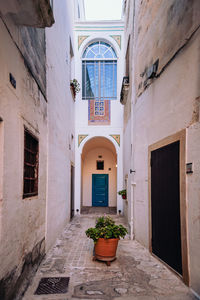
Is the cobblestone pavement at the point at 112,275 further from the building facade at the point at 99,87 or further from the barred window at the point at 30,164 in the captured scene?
the building facade at the point at 99,87

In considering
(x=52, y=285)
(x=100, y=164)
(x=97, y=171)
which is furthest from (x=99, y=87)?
(x=52, y=285)

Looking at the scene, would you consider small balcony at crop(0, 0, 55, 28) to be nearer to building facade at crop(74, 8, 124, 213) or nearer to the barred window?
the barred window

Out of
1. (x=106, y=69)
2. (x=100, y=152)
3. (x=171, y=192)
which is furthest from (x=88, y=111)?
(x=171, y=192)

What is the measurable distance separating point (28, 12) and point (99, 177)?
11022 mm

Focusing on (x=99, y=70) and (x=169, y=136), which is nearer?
(x=169, y=136)

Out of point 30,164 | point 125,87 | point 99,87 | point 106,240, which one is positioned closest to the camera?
point 30,164

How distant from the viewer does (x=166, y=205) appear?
4125 mm

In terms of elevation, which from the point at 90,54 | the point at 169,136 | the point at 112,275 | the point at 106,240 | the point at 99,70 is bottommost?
the point at 112,275

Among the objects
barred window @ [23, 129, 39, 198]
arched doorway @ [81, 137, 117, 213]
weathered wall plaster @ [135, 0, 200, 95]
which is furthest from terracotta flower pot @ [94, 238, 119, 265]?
arched doorway @ [81, 137, 117, 213]

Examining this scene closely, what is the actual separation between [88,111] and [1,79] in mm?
8206

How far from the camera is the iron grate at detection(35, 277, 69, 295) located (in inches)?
128

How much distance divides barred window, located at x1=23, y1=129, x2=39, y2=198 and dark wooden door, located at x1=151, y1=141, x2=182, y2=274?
7.38 feet

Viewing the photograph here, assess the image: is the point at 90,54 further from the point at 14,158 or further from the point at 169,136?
the point at 14,158

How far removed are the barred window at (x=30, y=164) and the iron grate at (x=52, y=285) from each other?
1.30 meters
